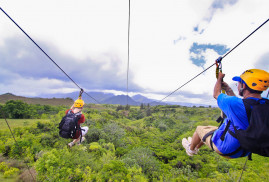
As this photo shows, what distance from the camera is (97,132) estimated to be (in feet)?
64.9

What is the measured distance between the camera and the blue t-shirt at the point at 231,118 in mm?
1715

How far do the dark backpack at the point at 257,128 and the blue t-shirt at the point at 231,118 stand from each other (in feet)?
0.26

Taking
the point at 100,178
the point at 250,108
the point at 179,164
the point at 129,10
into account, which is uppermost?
the point at 129,10

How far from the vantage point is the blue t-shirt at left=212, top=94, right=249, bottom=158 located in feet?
5.63

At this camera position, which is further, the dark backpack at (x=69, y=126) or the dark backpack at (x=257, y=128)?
the dark backpack at (x=69, y=126)

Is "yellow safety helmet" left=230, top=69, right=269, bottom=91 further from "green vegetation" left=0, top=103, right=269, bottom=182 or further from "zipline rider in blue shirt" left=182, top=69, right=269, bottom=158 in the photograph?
"green vegetation" left=0, top=103, right=269, bottom=182

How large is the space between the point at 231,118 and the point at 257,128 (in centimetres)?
36

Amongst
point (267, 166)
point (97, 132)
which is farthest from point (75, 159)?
point (267, 166)

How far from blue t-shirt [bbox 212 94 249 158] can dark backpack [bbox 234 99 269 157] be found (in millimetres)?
80

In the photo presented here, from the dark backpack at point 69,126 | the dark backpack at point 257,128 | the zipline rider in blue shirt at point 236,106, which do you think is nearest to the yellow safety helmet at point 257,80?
the zipline rider in blue shirt at point 236,106

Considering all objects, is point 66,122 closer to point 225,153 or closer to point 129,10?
point 225,153

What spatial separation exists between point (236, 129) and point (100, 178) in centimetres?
906

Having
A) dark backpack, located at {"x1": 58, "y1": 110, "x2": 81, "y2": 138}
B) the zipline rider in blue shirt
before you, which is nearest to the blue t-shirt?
the zipline rider in blue shirt

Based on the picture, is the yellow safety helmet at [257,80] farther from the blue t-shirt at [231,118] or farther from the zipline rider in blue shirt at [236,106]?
the blue t-shirt at [231,118]
